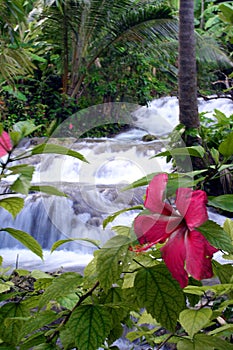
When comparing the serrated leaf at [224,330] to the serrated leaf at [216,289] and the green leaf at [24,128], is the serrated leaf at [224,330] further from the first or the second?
the green leaf at [24,128]

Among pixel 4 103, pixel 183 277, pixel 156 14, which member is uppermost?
pixel 156 14

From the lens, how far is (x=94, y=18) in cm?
781

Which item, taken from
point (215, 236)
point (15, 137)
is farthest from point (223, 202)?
point (15, 137)

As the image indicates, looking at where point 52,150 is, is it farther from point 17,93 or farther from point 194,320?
point 17,93

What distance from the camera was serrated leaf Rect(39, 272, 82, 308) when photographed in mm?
306

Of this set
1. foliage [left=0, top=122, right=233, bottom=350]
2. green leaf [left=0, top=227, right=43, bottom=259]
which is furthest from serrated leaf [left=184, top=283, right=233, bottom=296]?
green leaf [left=0, top=227, right=43, bottom=259]

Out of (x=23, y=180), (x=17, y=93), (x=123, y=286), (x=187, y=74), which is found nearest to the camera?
(x=23, y=180)

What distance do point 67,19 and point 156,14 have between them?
1.37 m

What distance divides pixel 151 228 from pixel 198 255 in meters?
0.03

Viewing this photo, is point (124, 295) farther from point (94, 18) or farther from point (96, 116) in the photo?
point (94, 18)

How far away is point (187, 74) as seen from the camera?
4016 mm

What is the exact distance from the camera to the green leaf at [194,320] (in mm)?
316

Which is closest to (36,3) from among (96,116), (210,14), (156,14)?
(156,14)

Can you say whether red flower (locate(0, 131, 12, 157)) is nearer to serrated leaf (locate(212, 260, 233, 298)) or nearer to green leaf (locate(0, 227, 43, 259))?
green leaf (locate(0, 227, 43, 259))
